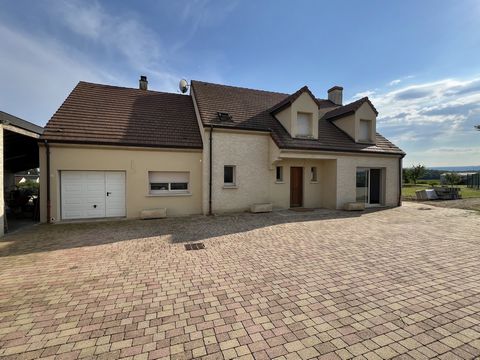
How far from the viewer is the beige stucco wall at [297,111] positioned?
13.5 m

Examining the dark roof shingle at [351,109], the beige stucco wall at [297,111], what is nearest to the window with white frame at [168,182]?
the beige stucco wall at [297,111]

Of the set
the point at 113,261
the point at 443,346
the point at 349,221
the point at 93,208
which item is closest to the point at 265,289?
the point at 443,346

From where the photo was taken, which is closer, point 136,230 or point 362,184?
point 136,230

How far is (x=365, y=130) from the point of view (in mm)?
15891

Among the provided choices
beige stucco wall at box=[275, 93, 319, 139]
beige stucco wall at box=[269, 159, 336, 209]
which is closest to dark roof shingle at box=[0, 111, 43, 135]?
beige stucco wall at box=[269, 159, 336, 209]

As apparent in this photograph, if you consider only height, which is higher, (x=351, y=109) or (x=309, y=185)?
(x=351, y=109)

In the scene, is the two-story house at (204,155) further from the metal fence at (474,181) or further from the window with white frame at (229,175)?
the metal fence at (474,181)

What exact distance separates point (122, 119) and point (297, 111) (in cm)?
970

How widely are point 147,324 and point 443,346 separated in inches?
153

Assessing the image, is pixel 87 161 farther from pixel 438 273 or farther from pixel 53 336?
pixel 438 273

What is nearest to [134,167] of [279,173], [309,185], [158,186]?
[158,186]

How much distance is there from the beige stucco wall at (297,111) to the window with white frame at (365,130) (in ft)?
13.2

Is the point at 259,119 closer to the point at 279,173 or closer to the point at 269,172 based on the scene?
the point at 269,172

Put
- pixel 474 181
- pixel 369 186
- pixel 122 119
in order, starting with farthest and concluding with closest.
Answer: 1. pixel 474 181
2. pixel 369 186
3. pixel 122 119
